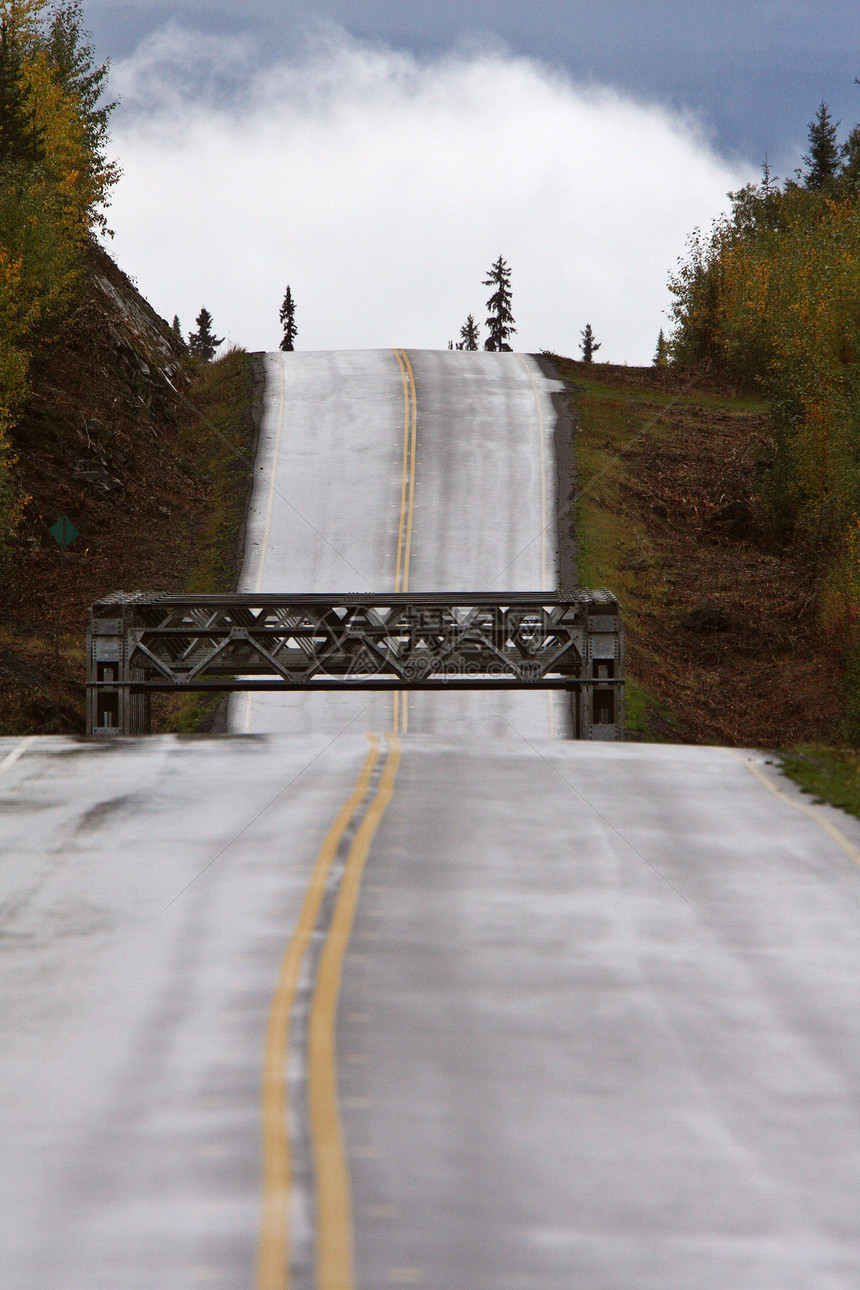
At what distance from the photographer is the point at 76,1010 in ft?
28.9

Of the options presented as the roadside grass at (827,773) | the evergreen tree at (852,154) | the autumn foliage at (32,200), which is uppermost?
the evergreen tree at (852,154)

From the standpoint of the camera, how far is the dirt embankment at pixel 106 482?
3105 cm

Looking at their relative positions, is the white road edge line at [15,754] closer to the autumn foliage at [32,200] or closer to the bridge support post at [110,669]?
the bridge support post at [110,669]

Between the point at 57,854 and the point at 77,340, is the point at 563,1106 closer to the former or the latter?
the point at 57,854

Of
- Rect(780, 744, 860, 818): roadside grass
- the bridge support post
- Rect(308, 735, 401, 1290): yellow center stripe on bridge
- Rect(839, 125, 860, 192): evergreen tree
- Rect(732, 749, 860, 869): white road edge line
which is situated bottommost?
Rect(308, 735, 401, 1290): yellow center stripe on bridge

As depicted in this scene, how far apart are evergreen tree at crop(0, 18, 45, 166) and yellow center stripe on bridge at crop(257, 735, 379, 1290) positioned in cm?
3362

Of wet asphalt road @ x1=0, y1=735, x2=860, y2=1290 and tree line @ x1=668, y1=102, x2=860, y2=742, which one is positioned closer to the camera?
wet asphalt road @ x1=0, y1=735, x2=860, y2=1290

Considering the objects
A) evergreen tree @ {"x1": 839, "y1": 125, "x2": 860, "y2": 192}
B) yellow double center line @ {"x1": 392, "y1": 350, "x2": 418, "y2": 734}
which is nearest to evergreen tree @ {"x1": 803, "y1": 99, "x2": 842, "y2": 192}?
evergreen tree @ {"x1": 839, "y1": 125, "x2": 860, "y2": 192}

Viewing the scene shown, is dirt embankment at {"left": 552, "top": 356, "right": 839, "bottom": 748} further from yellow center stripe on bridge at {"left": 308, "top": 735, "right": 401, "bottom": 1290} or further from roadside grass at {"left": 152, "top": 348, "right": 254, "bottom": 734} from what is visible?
yellow center stripe on bridge at {"left": 308, "top": 735, "right": 401, "bottom": 1290}

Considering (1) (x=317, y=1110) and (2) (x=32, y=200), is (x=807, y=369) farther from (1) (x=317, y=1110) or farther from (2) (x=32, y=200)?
(1) (x=317, y=1110)

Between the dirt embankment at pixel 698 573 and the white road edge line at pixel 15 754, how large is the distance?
13346 mm

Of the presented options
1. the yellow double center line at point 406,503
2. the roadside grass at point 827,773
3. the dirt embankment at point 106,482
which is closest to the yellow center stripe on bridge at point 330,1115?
the roadside grass at point 827,773

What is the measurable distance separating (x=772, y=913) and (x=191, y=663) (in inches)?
551

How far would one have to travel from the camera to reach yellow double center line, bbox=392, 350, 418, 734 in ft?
92.8
